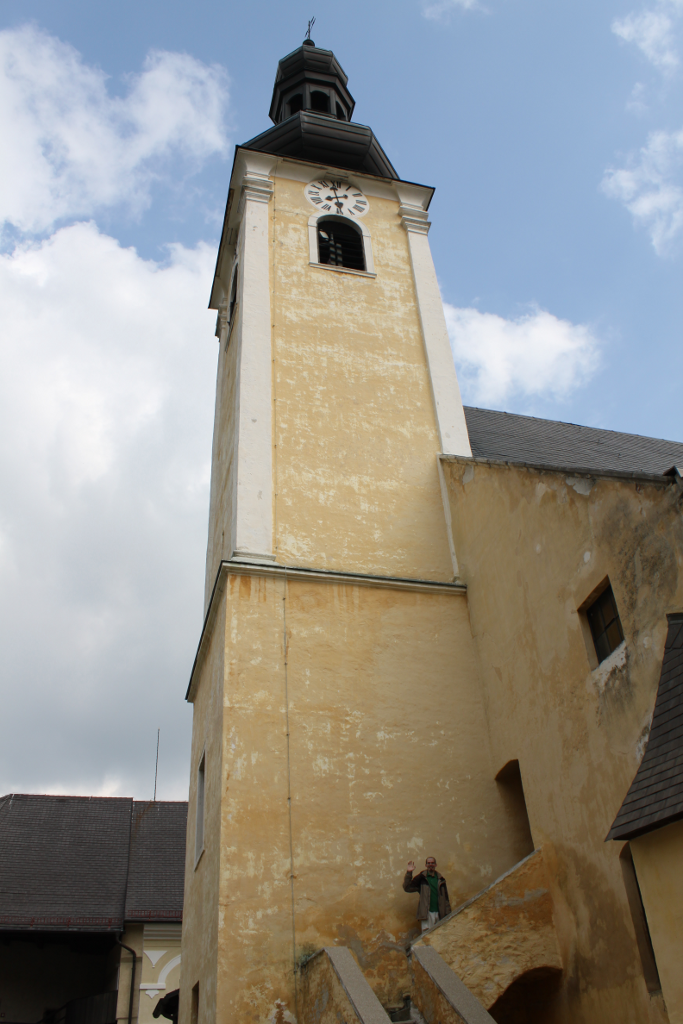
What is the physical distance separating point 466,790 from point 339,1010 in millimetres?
3281

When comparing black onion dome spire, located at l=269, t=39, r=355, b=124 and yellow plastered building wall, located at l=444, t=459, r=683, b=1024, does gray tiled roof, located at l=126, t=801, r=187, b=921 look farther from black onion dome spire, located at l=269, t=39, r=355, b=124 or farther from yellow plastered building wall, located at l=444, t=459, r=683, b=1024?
black onion dome spire, located at l=269, t=39, r=355, b=124

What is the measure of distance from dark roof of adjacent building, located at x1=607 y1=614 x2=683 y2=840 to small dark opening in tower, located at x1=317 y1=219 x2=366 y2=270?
10.9 metres

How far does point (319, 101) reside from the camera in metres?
22.7

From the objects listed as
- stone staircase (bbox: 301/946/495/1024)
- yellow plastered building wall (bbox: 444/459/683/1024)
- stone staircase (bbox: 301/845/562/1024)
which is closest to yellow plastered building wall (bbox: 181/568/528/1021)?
stone staircase (bbox: 301/946/495/1024)

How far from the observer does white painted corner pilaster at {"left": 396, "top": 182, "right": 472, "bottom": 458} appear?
1348 cm

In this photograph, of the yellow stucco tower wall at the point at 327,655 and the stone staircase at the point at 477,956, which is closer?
the stone staircase at the point at 477,956

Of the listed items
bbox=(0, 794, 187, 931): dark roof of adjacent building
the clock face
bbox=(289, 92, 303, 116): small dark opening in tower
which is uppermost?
bbox=(289, 92, 303, 116): small dark opening in tower

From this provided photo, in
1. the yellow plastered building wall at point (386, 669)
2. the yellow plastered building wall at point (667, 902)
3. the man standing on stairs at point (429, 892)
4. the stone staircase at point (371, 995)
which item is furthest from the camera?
the man standing on stairs at point (429, 892)

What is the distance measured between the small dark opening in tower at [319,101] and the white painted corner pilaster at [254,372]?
709 cm

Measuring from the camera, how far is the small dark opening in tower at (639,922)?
674cm

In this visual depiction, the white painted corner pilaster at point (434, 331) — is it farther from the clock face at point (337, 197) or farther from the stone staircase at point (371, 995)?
the stone staircase at point (371, 995)

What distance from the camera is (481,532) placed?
11.0m

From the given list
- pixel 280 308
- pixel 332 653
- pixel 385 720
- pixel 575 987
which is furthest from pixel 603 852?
pixel 280 308

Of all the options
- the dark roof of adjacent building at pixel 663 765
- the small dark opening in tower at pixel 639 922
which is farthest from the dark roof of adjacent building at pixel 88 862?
the dark roof of adjacent building at pixel 663 765
